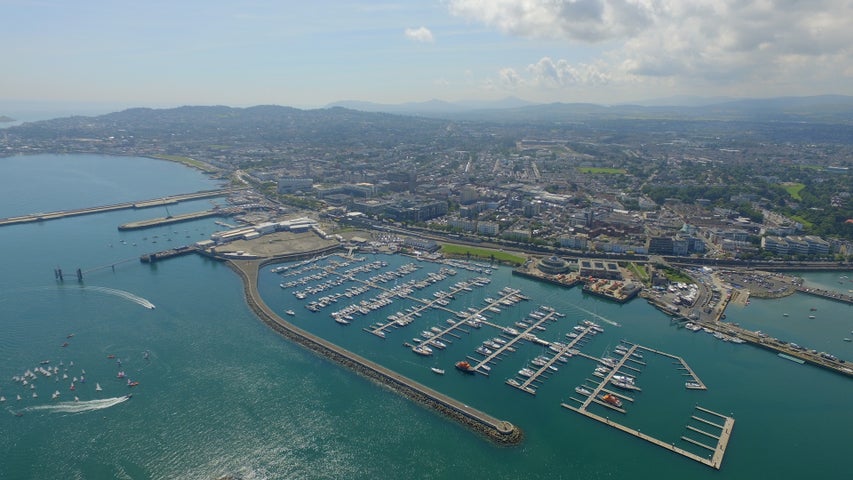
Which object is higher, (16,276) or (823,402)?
(16,276)

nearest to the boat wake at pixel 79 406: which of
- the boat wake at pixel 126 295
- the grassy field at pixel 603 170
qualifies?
the boat wake at pixel 126 295

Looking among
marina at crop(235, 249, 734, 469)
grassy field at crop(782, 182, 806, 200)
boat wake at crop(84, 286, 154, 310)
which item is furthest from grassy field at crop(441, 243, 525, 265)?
grassy field at crop(782, 182, 806, 200)

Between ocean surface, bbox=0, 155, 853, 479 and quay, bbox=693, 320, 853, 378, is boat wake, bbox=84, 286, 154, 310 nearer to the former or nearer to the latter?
ocean surface, bbox=0, 155, 853, 479

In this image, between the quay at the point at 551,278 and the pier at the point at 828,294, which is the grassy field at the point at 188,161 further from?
the pier at the point at 828,294

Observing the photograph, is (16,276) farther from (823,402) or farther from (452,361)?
(823,402)

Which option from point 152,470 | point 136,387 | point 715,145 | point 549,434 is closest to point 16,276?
point 136,387

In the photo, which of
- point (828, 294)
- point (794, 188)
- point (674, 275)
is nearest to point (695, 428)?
point (674, 275)

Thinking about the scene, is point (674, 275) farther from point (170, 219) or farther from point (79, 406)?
point (170, 219)
